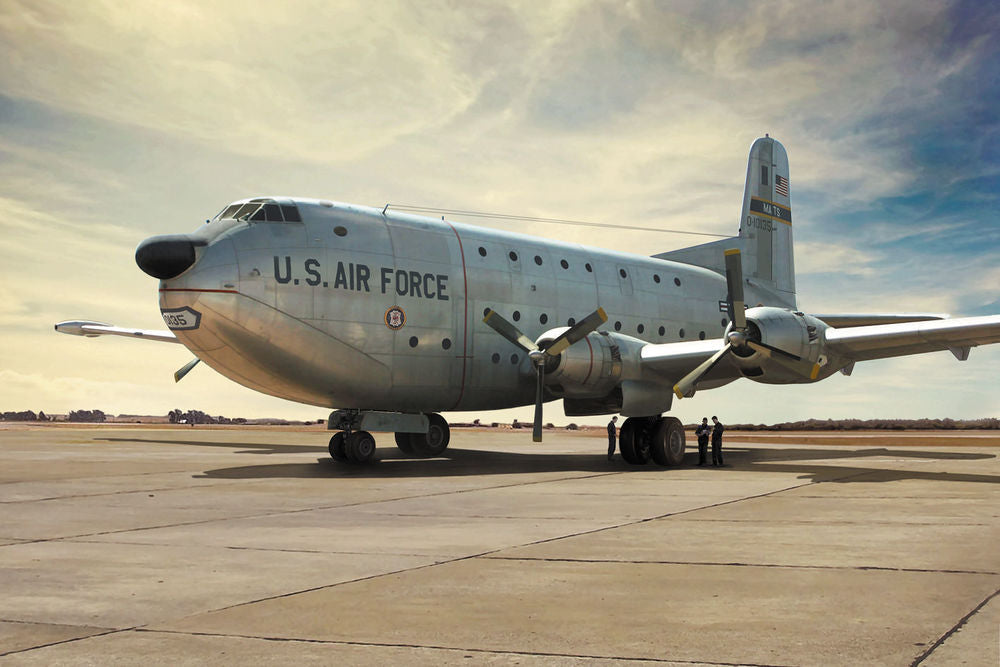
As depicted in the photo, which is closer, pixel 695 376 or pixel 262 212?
pixel 262 212

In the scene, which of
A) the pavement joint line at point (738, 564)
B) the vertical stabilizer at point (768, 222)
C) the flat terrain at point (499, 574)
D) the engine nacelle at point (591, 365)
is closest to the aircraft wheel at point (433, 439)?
the engine nacelle at point (591, 365)

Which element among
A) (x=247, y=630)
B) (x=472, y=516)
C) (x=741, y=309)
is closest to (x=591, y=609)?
(x=247, y=630)

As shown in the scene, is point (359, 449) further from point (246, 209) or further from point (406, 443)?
point (246, 209)

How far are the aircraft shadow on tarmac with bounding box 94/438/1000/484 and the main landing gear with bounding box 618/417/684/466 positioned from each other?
33 cm

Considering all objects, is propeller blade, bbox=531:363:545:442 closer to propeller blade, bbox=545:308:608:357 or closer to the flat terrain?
propeller blade, bbox=545:308:608:357

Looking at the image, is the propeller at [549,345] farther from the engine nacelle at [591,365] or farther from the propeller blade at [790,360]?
the propeller blade at [790,360]

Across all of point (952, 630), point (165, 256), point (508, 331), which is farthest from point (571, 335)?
point (952, 630)

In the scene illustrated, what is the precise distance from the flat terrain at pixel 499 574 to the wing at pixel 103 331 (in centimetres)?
1743

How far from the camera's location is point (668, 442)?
22281 mm

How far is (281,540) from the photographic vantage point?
9.27 metres

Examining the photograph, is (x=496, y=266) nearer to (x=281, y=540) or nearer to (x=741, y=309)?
(x=741, y=309)

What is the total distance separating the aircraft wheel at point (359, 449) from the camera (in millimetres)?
21062

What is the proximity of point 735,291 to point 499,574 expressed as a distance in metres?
14.4

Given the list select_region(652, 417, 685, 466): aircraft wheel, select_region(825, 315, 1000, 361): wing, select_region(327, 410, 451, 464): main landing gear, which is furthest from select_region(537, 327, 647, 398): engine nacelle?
select_region(825, 315, 1000, 361): wing
